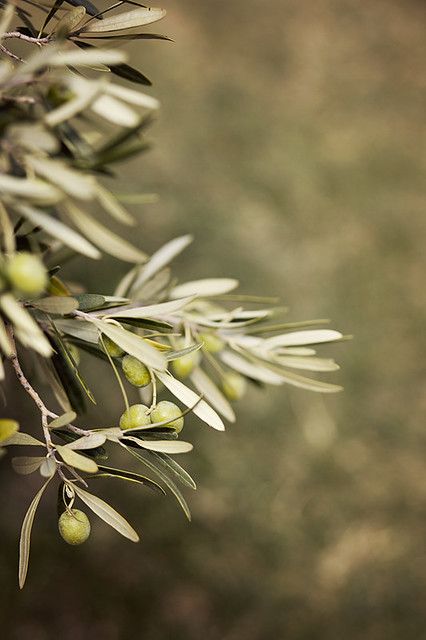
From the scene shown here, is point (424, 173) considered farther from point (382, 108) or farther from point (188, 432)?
point (188, 432)

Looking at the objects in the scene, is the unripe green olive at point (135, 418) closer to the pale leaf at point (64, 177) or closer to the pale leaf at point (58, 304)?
the pale leaf at point (58, 304)

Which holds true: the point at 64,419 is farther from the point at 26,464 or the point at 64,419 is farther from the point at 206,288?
the point at 206,288

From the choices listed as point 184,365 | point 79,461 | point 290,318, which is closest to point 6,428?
point 79,461

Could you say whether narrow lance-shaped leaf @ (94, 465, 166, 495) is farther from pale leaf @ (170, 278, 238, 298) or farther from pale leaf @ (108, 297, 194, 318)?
pale leaf @ (170, 278, 238, 298)

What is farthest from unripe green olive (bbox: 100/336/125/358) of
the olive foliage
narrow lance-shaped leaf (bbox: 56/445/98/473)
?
narrow lance-shaped leaf (bbox: 56/445/98/473)

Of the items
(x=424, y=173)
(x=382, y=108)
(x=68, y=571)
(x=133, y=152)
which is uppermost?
(x=382, y=108)

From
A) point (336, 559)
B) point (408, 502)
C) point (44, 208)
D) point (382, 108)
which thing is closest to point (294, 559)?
point (336, 559)
